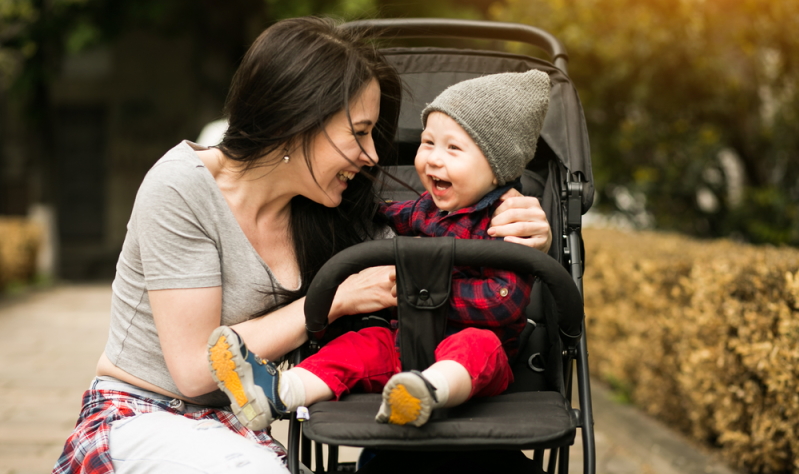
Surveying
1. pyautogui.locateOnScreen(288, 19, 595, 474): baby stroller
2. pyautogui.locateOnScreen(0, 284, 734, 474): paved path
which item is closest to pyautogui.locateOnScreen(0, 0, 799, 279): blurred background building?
pyautogui.locateOnScreen(288, 19, 595, 474): baby stroller

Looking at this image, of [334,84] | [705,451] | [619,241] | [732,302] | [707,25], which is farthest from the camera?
[707,25]

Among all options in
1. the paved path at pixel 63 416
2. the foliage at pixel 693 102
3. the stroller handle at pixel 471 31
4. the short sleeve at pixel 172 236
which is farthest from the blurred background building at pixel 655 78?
the paved path at pixel 63 416

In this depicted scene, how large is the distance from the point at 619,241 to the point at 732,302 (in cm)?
183

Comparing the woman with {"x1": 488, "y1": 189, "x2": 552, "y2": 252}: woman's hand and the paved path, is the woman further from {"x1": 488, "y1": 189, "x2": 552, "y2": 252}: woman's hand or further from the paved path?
the paved path

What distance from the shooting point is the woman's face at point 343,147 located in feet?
6.24

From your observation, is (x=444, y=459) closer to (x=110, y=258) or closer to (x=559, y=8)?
(x=559, y=8)

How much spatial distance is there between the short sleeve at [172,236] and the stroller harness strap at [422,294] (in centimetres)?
49

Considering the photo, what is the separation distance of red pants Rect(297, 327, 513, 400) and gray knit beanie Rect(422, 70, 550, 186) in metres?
0.51

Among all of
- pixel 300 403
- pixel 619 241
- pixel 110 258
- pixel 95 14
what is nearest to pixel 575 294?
pixel 300 403

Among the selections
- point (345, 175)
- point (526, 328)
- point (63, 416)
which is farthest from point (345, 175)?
point (63, 416)

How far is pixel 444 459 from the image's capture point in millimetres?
1696

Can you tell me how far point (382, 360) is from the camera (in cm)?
187

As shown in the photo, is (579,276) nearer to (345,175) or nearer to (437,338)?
(437,338)

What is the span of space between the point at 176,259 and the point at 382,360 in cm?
57
